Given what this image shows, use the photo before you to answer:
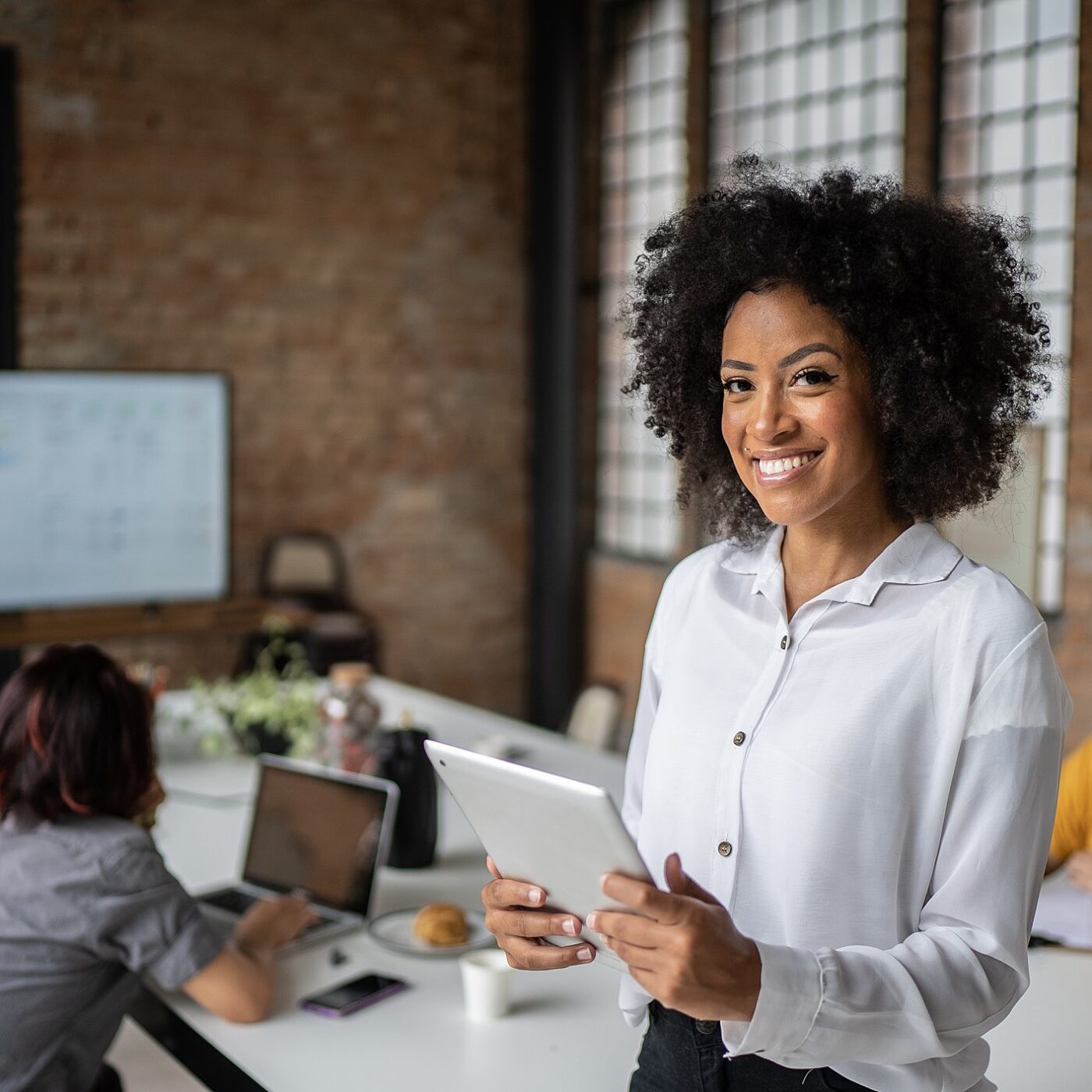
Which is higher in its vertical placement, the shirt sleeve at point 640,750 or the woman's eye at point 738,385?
the woman's eye at point 738,385

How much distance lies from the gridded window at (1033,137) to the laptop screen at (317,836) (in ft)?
9.84

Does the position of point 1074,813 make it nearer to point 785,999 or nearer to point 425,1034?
point 425,1034

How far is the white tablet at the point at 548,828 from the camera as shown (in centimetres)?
105

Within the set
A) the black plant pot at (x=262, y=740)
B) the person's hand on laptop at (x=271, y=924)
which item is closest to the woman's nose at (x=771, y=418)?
the person's hand on laptop at (x=271, y=924)

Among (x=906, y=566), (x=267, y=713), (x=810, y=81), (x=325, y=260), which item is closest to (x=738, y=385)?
(x=906, y=566)

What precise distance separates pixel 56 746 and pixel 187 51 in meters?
4.74

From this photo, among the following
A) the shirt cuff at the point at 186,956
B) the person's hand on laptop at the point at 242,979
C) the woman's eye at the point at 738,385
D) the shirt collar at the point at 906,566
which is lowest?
the person's hand on laptop at the point at 242,979

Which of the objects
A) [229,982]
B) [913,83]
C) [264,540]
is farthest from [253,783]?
[913,83]

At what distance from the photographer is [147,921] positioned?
1774 millimetres

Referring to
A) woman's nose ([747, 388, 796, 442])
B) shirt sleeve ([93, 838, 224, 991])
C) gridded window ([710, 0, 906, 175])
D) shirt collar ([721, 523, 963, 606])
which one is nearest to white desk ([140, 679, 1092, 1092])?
shirt sleeve ([93, 838, 224, 991])

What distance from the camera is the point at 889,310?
128 cm

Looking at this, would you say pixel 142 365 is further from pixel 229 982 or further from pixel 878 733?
pixel 878 733

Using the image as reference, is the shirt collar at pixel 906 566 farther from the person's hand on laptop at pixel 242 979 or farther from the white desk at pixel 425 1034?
the person's hand on laptop at pixel 242 979

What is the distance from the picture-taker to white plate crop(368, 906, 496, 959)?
202 cm
